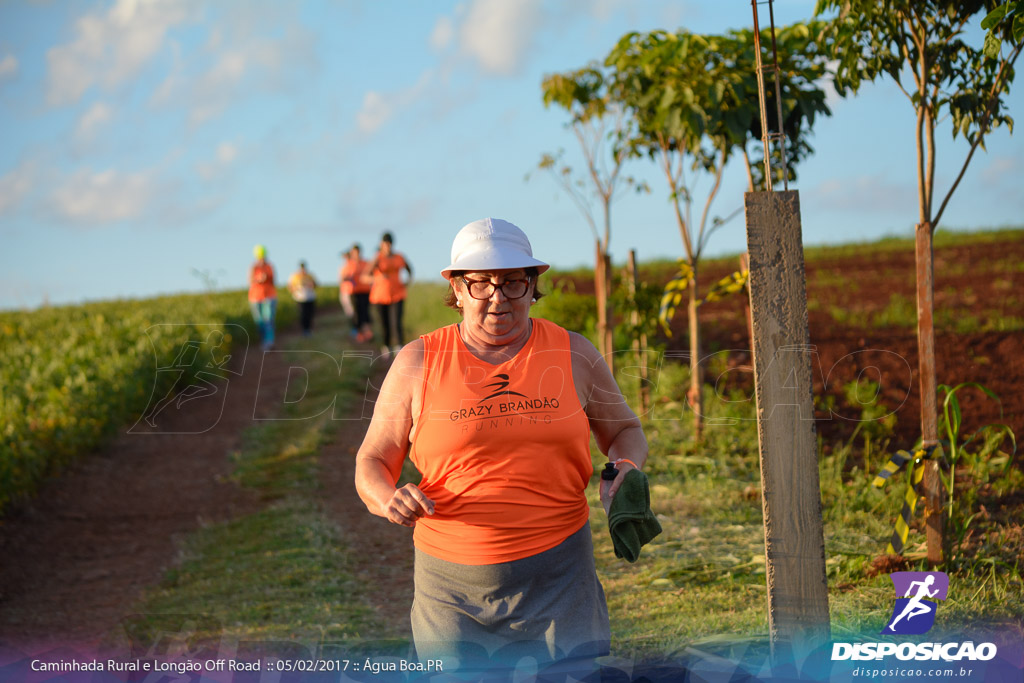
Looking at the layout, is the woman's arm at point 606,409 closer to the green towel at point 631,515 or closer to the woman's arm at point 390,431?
the green towel at point 631,515

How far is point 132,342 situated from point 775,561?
1366cm

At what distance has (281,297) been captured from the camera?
2567cm

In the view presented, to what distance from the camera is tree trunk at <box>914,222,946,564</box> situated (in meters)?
4.27

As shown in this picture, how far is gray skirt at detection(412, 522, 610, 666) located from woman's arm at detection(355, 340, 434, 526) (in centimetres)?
26

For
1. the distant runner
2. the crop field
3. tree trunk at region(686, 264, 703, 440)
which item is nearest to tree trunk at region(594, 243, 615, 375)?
the crop field

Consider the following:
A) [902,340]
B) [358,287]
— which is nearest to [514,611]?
[902,340]

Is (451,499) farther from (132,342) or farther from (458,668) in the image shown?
(132,342)

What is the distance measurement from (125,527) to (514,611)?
635 centimetres

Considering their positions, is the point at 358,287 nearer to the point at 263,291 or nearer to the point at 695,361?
the point at 263,291

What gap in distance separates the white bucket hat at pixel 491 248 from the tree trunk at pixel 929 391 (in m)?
2.40

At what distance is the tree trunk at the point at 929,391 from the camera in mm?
4270

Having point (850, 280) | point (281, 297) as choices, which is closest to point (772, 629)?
point (850, 280)

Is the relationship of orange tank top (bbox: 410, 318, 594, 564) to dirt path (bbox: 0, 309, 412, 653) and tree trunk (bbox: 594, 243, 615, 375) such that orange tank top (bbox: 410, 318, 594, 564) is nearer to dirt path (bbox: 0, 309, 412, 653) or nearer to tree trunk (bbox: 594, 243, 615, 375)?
dirt path (bbox: 0, 309, 412, 653)

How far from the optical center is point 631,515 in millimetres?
2615
